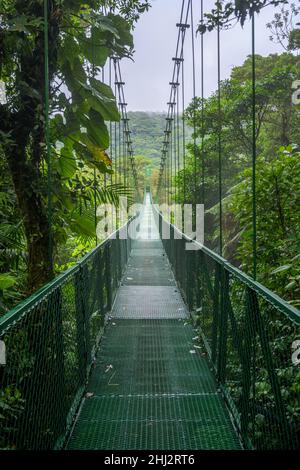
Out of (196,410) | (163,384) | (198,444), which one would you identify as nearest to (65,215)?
(163,384)

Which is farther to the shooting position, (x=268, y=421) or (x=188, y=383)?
(x=188, y=383)

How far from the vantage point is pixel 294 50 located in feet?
31.0

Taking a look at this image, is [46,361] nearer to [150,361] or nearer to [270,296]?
[270,296]

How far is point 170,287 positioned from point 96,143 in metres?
3.25

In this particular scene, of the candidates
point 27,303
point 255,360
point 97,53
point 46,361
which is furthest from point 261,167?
point 27,303

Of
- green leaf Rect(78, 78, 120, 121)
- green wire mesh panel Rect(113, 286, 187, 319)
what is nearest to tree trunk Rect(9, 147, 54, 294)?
green leaf Rect(78, 78, 120, 121)

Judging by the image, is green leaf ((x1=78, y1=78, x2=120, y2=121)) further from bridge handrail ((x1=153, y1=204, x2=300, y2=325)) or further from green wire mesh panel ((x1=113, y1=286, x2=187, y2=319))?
green wire mesh panel ((x1=113, y1=286, x2=187, y2=319))

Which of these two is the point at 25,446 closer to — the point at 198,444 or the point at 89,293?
the point at 198,444

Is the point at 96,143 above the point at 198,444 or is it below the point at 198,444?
above

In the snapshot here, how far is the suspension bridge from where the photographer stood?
4.95 feet

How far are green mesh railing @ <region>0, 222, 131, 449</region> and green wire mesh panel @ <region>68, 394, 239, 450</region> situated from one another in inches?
4.3

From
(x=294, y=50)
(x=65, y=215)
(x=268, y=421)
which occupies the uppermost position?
(x=294, y=50)

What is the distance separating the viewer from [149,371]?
9.58ft

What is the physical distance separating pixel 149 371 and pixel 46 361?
4.21 ft
